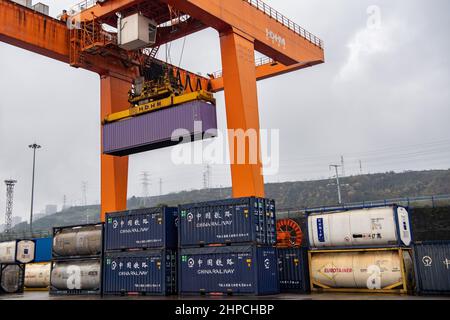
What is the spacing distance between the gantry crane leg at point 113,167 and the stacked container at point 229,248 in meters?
12.5

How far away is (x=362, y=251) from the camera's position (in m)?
17.7

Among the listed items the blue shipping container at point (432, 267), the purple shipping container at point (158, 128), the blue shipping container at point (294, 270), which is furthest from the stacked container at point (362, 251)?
the purple shipping container at point (158, 128)

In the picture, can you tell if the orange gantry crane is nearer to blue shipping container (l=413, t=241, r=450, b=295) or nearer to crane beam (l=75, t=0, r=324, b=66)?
crane beam (l=75, t=0, r=324, b=66)

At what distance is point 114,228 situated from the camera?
20281 millimetres

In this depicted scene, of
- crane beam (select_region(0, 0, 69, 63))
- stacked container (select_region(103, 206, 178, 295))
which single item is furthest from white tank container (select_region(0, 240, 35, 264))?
crane beam (select_region(0, 0, 69, 63))

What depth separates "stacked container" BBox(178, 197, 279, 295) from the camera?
16.6 m

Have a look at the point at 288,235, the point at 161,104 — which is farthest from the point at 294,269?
the point at 161,104

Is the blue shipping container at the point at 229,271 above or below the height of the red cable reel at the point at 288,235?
below

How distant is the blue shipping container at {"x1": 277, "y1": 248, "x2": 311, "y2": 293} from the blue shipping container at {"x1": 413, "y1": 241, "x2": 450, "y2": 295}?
444 centimetres

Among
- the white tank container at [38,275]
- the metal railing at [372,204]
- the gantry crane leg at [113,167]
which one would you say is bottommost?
the white tank container at [38,275]

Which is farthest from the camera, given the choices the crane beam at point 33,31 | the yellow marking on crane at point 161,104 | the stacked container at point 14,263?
the yellow marking on crane at point 161,104

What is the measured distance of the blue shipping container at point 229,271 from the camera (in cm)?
1645

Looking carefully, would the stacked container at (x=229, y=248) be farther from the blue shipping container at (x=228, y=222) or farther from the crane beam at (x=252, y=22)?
the crane beam at (x=252, y=22)

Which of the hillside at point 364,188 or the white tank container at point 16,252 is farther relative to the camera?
the hillside at point 364,188
